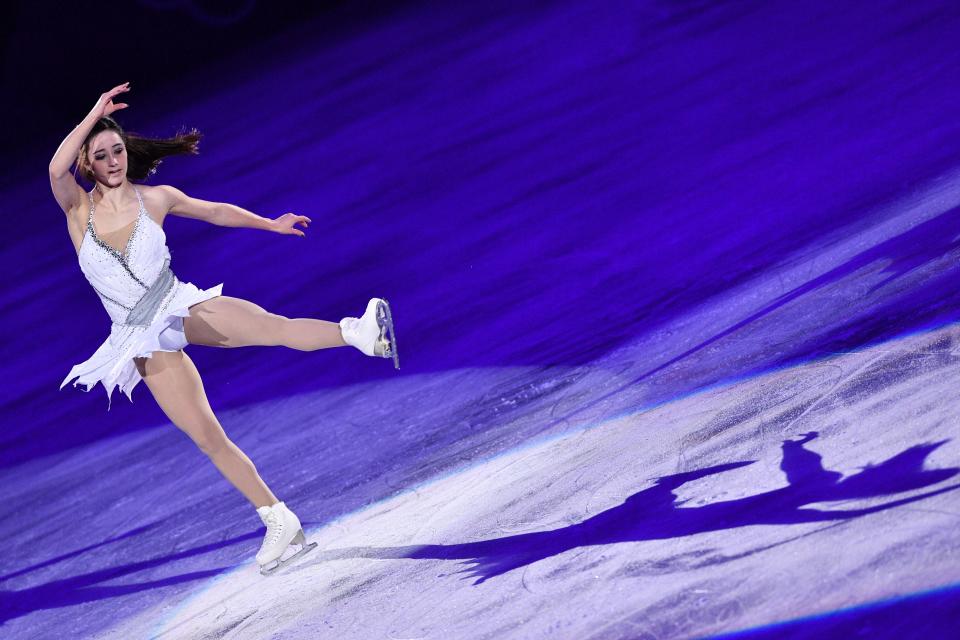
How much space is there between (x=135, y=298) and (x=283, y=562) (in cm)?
92

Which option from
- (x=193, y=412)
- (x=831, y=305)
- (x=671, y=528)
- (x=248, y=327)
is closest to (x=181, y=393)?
(x=193, y=412)

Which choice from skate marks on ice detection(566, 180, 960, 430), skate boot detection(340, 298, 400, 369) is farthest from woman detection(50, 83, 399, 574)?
skate marks on ice detection(566, 180, 960, 430)

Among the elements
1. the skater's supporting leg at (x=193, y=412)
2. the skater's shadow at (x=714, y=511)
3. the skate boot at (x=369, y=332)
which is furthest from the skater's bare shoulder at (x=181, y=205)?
the skater's shadow at (x=714, y=511)

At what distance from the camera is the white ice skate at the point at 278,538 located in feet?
12.0

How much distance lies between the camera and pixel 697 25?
809 cm

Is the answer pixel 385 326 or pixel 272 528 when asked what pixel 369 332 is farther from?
pixel 272 528

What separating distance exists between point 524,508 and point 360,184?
409cm

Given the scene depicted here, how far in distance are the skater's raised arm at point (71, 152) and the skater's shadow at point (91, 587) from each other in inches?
47.0

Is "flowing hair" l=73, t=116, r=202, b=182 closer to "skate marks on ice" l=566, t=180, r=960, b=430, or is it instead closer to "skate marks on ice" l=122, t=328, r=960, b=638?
"skate marks on ice" l=122, t=328, r=960, b=638

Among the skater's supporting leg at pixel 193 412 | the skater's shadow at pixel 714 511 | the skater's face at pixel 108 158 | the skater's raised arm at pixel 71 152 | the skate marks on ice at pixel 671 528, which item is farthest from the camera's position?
the skater's supporting leg at pixel 193 412

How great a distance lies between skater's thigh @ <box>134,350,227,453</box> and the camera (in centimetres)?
373

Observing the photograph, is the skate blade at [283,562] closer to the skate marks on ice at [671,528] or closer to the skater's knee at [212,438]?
the skate marks on ice at [671,528]

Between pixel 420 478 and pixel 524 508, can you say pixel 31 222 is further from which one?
pixel 524 508

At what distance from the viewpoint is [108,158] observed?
12.0ft
